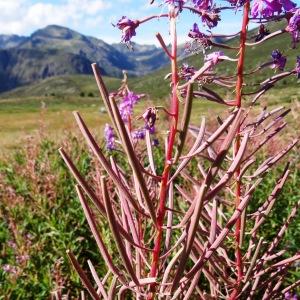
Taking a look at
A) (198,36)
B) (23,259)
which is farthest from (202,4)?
(23,259)

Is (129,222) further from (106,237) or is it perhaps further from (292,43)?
(106,237)

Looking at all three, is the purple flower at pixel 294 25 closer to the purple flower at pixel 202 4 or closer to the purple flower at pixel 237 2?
the purple flower at pixel 237 2

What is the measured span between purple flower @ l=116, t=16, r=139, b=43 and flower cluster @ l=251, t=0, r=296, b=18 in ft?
1.61

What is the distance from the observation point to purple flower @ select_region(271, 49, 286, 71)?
212 centimetres

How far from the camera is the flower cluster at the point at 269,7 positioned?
1.72m

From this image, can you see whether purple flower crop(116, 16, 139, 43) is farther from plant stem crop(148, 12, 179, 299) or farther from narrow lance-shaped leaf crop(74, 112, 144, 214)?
narrow lance-shaped leaf crop(74, 112, 144, 214)

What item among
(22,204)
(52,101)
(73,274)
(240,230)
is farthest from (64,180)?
(52,101)

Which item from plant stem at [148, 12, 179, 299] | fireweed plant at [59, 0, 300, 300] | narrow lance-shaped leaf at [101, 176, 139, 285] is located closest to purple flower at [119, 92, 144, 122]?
fireweed plant at [59, 0, 300, 300]

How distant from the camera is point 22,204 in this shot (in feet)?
20.0

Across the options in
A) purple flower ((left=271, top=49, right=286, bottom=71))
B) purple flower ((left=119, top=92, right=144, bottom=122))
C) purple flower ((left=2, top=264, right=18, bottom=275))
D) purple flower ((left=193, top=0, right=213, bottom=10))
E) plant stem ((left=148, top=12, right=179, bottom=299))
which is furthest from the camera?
purple flower ((left=2, top=264, right=18, bottom=275))

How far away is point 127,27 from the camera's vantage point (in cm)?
152

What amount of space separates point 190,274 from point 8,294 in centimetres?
326

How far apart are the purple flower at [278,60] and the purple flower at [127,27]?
2.75 feet

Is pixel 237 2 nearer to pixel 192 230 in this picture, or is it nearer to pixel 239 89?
pixel 239 89
